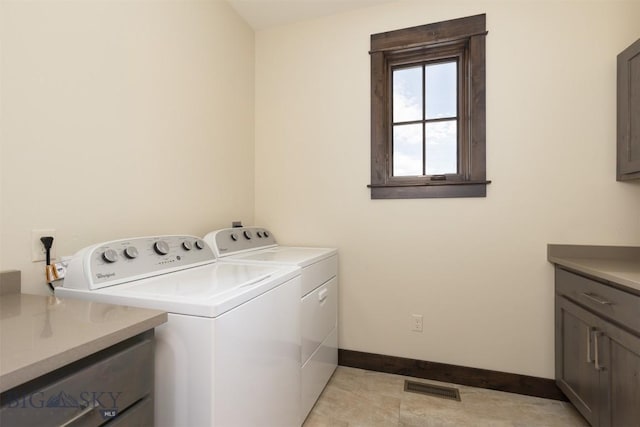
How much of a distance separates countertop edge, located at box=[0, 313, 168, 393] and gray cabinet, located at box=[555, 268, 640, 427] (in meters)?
1.68

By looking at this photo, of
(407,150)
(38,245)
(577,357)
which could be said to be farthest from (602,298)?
(38,245)

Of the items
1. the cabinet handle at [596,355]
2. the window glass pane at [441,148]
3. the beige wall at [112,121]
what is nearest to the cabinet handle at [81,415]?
the beige wall at [112,121]

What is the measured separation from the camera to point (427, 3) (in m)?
1.97

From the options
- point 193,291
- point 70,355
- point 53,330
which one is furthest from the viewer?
point 193,291

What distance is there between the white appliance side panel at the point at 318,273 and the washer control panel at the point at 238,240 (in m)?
0.50

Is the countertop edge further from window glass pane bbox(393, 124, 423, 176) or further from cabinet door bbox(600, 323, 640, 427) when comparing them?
window glass pane bbox(393, 124, 423, 176)

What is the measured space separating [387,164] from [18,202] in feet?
6.25

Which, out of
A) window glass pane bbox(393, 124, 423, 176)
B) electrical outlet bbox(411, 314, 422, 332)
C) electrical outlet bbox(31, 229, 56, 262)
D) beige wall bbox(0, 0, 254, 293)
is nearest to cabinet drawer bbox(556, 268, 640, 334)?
electrical outlet bbox(411, 314, 422, 332)

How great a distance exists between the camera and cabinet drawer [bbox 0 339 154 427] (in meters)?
0.52

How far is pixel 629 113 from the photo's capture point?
60.2 inches

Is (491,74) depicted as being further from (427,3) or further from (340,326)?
(340,326)

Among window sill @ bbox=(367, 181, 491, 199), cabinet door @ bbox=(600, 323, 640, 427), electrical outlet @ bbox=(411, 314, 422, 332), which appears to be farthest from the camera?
electrical outlet @ bbox=(411, 314, 422, 332)

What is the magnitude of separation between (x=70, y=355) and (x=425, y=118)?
217 cm

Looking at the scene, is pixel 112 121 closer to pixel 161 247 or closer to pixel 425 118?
pixel 161 247
